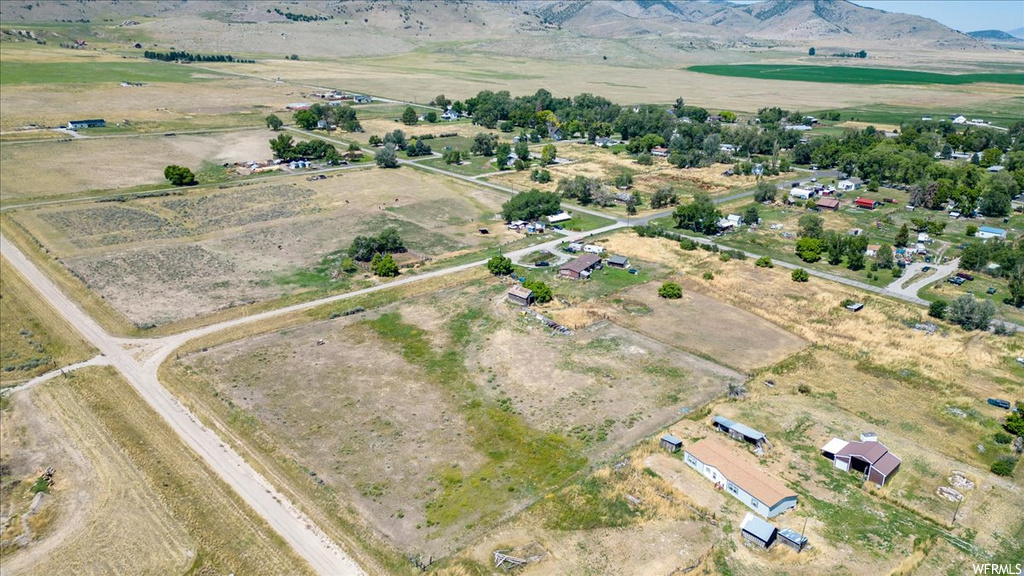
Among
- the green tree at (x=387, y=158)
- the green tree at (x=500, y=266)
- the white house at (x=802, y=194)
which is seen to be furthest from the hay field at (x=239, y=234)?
the white house at (x=802, y=194)

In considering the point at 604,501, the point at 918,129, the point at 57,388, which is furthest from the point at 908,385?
the point at 918,129

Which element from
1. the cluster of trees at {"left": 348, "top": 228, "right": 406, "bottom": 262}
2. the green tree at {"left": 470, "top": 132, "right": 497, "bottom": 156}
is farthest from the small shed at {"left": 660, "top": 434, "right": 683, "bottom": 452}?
the green tree at {"left": 470, "top": 132, "right": 497, "bottom": 156}

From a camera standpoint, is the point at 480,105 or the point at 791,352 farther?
the point at 480,105

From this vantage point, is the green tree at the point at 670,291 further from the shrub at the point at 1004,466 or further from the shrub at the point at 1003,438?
the shrub at the point at 1004,466

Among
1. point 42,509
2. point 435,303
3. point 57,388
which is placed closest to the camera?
point 42,509

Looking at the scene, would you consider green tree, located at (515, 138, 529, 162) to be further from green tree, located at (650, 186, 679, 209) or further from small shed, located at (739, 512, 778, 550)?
small shed, located at (739, 512, 778, 550)

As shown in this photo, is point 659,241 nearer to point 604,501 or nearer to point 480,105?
point 604,501
